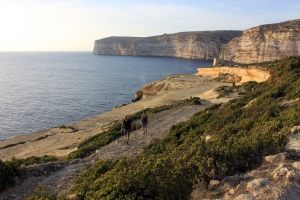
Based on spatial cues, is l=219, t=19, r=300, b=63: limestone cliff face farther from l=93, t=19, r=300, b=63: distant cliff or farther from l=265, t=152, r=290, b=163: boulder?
l=265, t=152, r=290, b=163: boulder

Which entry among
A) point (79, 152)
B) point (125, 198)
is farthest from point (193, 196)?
point (79, 152)

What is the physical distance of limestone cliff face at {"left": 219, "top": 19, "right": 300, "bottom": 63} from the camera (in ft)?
286

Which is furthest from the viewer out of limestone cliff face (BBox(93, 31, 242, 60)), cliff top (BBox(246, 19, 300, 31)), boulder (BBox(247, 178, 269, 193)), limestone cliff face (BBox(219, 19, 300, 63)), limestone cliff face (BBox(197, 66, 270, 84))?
limestone cliff face (BBox(93, 31, 242, 60))

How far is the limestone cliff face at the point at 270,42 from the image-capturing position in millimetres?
87188

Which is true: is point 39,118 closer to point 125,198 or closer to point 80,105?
point 80,105

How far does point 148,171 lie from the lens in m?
6.64

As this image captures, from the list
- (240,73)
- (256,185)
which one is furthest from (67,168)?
(240,73)

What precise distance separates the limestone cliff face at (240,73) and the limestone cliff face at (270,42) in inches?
1613

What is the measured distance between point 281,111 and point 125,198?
9.26 m

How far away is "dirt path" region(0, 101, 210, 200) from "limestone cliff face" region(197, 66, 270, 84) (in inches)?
872

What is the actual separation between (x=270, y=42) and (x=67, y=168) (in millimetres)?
96505

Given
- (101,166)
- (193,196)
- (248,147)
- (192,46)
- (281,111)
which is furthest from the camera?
(192,46)

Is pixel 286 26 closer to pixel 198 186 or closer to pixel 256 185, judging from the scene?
pixel 198 186

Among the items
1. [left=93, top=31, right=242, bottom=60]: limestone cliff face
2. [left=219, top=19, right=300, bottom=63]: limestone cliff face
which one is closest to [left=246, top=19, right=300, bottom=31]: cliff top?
[left=219, top=19, right=300, bottom=63]: limestone cliff face
